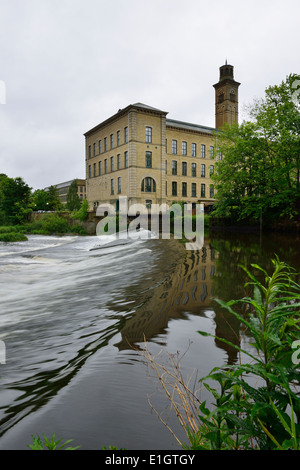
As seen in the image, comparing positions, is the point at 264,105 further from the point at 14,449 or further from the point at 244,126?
the point at 14,449

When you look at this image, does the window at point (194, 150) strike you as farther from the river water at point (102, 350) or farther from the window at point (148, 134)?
the river water at point (102, 350)

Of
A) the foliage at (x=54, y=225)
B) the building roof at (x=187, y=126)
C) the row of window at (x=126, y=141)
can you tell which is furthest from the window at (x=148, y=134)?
the foliage at (x=54, y=225)

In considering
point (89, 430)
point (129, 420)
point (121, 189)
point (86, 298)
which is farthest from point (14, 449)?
point (121, 189)

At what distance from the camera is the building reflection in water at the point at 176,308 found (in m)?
3.82

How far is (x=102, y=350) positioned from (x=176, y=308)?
188 cm

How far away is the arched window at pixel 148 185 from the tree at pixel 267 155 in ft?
67.3

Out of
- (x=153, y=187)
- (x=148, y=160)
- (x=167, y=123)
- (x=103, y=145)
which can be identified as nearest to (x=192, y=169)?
(x=167, y=123)

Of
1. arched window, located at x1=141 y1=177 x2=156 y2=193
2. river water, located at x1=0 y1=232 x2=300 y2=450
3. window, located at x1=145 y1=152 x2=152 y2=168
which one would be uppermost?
window, located at x1=145 y1=152 x2=152 y2=168

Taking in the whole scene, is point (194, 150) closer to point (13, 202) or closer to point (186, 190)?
point (186, 190)

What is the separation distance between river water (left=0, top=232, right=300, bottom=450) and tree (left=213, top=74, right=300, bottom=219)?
54.1 feet

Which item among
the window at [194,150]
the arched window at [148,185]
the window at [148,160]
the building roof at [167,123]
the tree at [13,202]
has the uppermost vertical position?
the building roof at [167,123]

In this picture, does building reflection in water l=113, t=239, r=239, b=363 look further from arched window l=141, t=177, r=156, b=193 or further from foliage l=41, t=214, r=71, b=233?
arched window l=141, t=177, r=156, b=193

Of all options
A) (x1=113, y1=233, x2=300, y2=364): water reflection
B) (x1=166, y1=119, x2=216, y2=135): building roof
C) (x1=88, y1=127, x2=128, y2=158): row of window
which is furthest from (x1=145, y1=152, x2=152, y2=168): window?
(x1=113, y1=233, x2=300, y2=364): water reflection

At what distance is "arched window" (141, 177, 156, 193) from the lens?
4416cm
